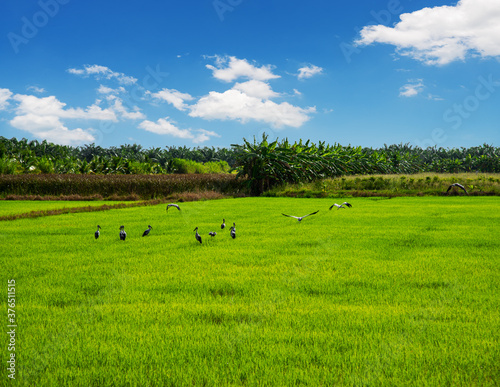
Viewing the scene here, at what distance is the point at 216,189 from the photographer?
27156 millimetres

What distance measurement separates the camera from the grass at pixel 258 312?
267cm

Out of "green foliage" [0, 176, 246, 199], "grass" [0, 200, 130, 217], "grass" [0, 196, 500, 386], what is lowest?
"grass" [0, 196, 500, 386]

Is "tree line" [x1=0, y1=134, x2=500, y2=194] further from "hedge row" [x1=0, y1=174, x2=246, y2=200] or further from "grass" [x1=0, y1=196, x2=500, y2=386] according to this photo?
"grass" [x1=0, y1=196, x2=500, y2=386]

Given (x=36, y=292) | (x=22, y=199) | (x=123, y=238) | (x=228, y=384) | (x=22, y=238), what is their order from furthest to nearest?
(x=22, y=199), (x=22, y=238), (x=123, y=238), (x=36, y=292), (x=228, y=384)

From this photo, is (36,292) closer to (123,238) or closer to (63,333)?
(63,333)

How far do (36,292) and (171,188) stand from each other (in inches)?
895

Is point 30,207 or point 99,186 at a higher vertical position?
→ point 99,186

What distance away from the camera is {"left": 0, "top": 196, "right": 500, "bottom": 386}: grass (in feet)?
8.75

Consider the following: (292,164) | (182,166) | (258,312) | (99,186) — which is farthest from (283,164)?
(182,166)

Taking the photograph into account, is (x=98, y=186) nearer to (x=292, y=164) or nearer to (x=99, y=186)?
(x=99, y=186)

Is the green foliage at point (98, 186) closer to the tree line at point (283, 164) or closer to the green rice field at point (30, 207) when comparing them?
the tree line at point (283, 164)

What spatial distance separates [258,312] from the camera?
359cm

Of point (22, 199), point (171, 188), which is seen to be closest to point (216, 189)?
point (171, 188)

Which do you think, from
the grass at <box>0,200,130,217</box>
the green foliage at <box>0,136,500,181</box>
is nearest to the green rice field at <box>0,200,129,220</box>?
the grass at <box>0,200,130,217</box>
